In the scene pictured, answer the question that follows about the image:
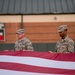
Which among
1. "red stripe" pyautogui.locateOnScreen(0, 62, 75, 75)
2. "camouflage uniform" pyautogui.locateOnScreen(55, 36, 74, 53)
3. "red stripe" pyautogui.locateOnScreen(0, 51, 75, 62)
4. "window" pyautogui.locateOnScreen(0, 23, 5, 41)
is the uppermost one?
"window" pyautogui.locateOnScreen(0, 23, 5, 41)

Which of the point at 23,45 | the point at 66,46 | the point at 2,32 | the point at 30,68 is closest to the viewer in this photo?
the point at 30,68

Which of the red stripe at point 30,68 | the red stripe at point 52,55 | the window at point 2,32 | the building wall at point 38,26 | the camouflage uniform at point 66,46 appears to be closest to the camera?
the red stripe at point 30,68

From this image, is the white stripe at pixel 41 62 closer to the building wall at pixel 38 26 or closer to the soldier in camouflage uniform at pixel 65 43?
the soldier in camouflage uniform at pixel 65 43

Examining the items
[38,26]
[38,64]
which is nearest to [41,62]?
[38,64]

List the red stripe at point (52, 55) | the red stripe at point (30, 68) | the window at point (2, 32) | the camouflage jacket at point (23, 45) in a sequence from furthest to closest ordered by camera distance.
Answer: the window at point (2, 32) < the camouflage jacket at point (23, 45) < the red stripe at point (52, 55) < the red stripe at point (30, 68)

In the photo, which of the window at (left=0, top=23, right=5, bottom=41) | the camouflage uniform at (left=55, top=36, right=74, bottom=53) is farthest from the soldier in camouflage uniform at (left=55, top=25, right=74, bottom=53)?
the window at (left=0, top=23, right=5, bottom=41)

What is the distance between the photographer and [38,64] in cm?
488

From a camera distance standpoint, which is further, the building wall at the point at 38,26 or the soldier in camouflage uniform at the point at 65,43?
the building wall at the point at 38,26

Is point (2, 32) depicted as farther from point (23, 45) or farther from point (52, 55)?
point (52, 55)

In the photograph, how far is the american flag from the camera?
4809mm

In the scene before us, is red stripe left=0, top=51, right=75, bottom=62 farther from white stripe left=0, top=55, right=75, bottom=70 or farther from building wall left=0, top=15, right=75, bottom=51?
building wall left=0, top=15, right=75, bottom=51

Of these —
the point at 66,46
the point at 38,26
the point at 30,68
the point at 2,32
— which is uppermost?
the point at 38,26

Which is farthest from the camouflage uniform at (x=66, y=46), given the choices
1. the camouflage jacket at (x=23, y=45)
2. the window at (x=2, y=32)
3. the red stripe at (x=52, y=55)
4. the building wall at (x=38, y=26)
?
the window at (x=2, y=32)

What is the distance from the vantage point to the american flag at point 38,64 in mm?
4809
